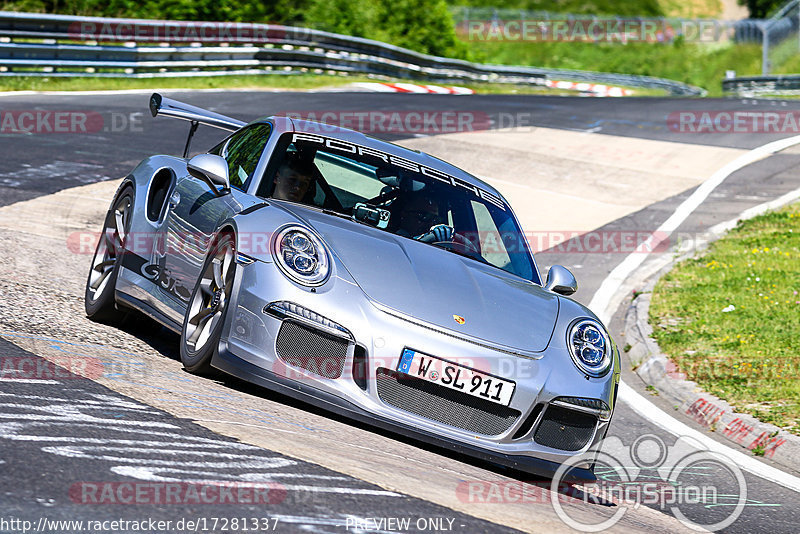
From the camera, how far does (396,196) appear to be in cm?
612

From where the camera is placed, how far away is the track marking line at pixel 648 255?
6.38m

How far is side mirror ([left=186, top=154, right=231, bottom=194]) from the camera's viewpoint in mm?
5699

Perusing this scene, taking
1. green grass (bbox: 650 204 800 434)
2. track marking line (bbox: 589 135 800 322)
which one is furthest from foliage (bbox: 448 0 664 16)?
green grass (bbox: 650 204 800 434)

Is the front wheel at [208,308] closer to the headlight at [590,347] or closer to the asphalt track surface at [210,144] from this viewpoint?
the asphalt track surface at [210,144]

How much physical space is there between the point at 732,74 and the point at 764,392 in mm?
34726

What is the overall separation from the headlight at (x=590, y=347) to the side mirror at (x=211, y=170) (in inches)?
76.3

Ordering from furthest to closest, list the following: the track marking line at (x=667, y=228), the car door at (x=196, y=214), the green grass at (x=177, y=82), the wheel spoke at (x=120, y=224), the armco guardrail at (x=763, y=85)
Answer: the armco guardrail at (x=763, y=85), the green grass at (x=177, y=82), the track marking line at (x=667, y=228), the wheel spoke at (x=120, y=224), the car door at (x=196, y=214)

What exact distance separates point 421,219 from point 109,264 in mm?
2019

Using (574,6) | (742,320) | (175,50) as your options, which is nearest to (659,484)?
(742,320)

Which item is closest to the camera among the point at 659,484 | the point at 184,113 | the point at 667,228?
the point at 659,484

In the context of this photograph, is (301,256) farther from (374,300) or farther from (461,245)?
(461,245)

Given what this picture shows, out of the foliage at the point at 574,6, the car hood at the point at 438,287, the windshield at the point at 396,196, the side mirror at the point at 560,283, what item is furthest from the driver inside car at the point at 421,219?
the foliage at the point at 574,6

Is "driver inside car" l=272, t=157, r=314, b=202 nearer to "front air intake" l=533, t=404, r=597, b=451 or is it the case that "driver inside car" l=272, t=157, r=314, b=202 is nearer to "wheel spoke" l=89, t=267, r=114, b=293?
"wheel spoke" l=89, t=267, r=114, b=293

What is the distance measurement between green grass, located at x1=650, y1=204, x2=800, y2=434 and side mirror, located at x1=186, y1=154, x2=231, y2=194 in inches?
147
